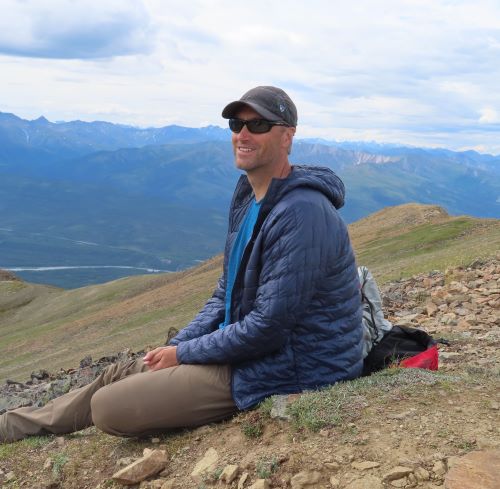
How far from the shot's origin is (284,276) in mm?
5609

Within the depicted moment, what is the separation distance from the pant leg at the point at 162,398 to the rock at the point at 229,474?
3.45 feet

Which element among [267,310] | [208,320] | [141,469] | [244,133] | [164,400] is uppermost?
[244,133]

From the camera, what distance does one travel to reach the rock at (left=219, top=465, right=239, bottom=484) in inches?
208

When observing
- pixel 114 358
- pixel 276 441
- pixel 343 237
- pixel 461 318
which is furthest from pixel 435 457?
pixel 114 358

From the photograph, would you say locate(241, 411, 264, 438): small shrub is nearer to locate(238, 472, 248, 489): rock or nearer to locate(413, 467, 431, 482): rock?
locate(238, 472, 248, 489): rock

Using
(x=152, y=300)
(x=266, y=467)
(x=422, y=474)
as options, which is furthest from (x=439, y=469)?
(x=152, y=300)

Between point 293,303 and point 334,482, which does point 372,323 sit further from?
point 334,482

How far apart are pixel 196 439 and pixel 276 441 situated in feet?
3.53

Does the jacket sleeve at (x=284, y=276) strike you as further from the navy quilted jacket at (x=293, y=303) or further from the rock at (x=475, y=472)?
the rock at (x=475, y=472)

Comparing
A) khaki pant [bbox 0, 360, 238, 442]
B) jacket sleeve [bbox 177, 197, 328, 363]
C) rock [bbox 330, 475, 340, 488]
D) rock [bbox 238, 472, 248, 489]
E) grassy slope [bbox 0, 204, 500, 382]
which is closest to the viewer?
rock [bbox 330, 475, 340, 488]

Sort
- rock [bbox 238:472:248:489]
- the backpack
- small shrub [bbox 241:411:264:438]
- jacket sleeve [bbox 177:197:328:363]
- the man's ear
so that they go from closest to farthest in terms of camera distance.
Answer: rock [bbox 238:472:248:489]
jacket sleeve [bbox 177:197:328:363]
small shrub [bbox 241:411:264:438]
the man's ear
the backpack

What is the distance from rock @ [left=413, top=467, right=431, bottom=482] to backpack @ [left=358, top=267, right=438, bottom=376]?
244 centimetres

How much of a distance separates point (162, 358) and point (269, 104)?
3014mm

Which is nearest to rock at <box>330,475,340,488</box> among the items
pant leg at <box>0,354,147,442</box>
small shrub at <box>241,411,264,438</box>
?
small shrub at <box>241,411,264,438</box>
